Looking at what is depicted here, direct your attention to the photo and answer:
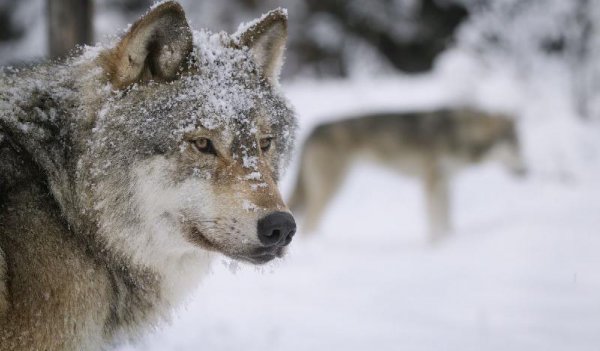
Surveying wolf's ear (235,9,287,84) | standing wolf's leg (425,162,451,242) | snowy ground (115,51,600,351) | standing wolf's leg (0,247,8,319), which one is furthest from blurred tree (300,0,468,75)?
standing wolf's leg (0,247,8,319)

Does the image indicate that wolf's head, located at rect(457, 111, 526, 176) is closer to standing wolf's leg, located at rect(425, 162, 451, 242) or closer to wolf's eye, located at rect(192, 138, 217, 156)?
standing wolf's leg, located at rect(425, 162, 451, 242)

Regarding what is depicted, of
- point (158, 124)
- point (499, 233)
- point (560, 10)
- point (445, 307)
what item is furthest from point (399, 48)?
point (158, 124)

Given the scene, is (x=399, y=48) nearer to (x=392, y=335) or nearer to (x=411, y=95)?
(x=411, y=95)

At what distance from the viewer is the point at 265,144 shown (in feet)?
9.57

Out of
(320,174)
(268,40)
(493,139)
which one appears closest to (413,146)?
(493,139)

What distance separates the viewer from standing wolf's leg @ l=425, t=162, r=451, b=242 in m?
8.59

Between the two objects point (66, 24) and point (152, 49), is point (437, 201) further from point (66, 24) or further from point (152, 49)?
point (152, 49)

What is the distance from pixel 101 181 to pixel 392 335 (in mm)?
2319

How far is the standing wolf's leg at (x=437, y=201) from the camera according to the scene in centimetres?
859

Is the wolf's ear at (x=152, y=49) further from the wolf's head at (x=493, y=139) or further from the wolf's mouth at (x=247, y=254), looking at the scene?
the wolf's head at (x=493, y=139)

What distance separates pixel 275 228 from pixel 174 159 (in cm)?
50

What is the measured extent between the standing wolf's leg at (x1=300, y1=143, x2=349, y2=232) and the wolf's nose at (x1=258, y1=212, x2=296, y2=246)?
650 centimetres

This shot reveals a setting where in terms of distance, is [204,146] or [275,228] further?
[204,146]

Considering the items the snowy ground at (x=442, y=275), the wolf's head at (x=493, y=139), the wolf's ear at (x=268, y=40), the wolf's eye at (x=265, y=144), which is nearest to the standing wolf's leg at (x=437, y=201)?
the snowy ground at (x=442, y=275)
